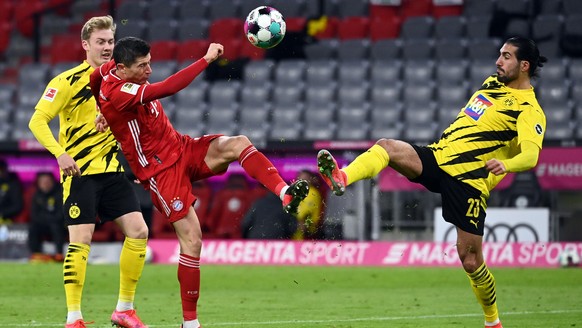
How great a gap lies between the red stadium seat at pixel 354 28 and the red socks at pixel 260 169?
13339 mm

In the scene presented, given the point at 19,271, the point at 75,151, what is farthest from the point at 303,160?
the point at 75,151

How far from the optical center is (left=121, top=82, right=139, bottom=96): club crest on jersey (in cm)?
833

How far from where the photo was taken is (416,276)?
1553 centimetres

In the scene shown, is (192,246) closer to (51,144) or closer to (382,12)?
(51,144)

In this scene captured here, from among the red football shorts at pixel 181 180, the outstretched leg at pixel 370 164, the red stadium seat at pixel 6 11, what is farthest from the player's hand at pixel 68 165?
the red stadium seat at pixel 6 11

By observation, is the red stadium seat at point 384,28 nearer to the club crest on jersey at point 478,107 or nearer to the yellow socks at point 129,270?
the club crest on jersey at point 478,107

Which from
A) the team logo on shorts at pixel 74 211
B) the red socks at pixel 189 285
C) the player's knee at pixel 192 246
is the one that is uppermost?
the team logo on shorts at pixel 74 211

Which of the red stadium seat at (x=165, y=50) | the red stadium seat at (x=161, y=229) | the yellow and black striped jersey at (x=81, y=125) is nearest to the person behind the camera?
the yellow and black striped jersey at (x=81, y=125)

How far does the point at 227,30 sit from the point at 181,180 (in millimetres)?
13643

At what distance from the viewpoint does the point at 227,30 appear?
2191cm

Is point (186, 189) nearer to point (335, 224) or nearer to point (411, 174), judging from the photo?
point (411, 174)

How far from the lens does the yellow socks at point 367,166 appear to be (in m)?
8.32

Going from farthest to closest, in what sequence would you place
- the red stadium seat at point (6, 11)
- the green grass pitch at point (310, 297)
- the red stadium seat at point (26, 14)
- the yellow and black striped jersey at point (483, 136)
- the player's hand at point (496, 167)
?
the red stadium seat at point (6, 11)
the red stadium seat at point (26, 14)
the green grass pitch at point (310, 297)
the yellow and black striped jersey at point (483, 136)
the player's hand at point (496, 167)

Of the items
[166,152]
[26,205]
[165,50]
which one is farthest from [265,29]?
[165,50]
